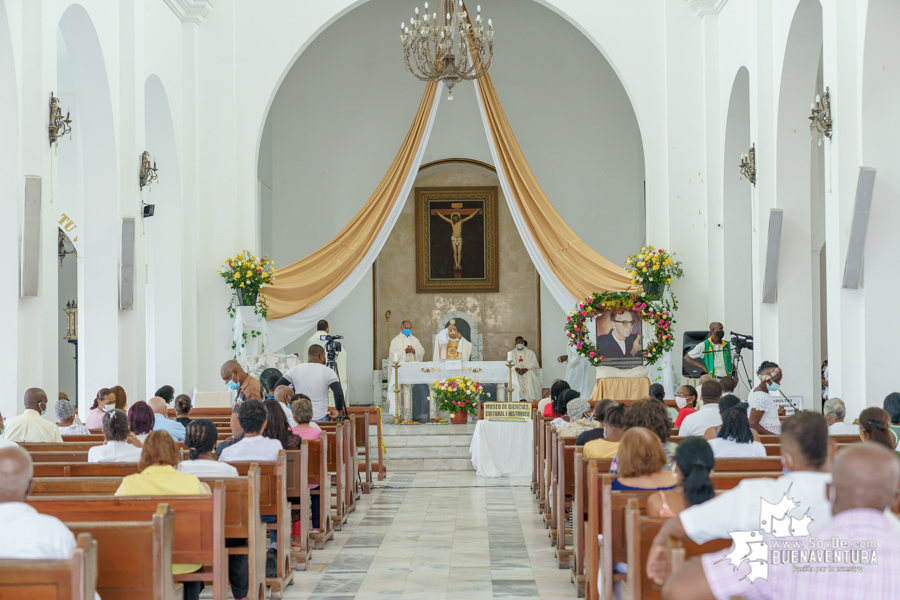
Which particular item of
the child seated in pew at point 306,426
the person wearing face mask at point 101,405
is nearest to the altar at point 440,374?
the person wearing face mask at point 101,405

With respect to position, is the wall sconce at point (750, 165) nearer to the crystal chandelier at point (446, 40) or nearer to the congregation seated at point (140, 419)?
the crystal chandelier at point (446, 40)

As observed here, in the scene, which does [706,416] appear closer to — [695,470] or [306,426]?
[306,426]

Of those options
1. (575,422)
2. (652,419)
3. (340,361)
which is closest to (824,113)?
(575,422)

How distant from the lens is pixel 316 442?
6031 millimetres

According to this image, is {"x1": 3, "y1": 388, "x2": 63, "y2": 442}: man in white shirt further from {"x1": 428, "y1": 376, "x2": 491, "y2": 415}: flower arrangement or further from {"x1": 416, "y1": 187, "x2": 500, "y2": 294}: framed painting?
{"x1": 416, "y1": 187, "x2": 500, "y2": 294}: framed painting

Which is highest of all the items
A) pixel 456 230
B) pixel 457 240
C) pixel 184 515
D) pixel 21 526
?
pixel 456 230

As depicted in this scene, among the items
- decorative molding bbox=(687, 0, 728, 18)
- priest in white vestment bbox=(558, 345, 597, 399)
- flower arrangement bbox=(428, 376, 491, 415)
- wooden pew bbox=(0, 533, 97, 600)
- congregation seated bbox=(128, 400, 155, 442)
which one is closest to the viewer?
wooden pew bbox=(0, 533, 97, 600)

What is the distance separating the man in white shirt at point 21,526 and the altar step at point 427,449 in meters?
7.01

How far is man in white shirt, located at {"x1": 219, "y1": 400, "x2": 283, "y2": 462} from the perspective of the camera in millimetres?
4930

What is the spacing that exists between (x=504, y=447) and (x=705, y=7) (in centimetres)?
556

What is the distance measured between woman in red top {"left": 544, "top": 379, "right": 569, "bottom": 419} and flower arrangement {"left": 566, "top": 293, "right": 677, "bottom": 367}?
1563 mm

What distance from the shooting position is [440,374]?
11.6m

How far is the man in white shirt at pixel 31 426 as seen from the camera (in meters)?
5.74

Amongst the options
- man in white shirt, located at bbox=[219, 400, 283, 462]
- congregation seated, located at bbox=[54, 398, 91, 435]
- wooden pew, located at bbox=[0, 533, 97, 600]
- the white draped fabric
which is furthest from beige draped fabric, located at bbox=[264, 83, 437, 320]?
wooden pew, located at bbox=[0, 533, 97, 600]
